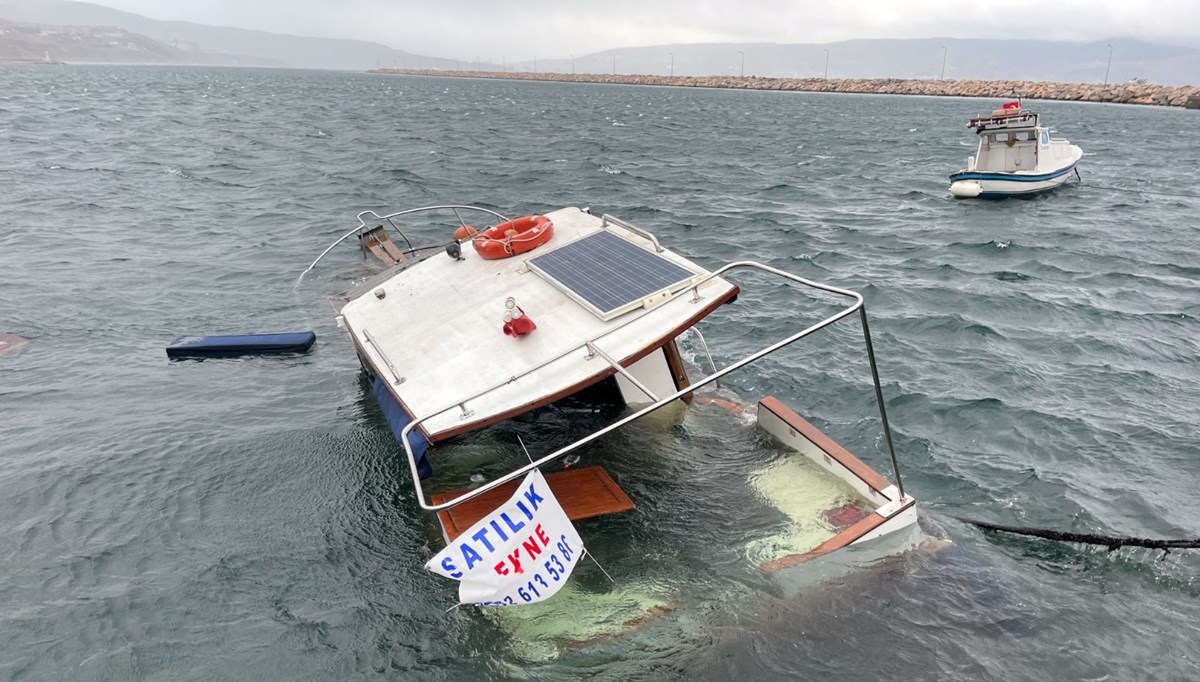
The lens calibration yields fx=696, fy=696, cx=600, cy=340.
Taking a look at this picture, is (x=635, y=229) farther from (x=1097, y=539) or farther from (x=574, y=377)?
(x=1097, y=539)

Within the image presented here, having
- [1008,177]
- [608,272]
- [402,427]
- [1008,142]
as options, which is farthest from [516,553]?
[1008,142]

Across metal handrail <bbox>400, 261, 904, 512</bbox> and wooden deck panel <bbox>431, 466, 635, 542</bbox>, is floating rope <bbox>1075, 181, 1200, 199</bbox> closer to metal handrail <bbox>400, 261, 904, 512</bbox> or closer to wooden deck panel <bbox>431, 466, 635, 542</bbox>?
metal handrail <bbox>400, 261, 904, 512</bbox>

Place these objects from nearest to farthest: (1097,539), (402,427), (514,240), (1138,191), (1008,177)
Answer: (1097,539) < (402,427) < (514,240) < (1008,177) < (1138,191)

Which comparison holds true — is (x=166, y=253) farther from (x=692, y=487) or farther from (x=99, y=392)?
(x=692, y=487)

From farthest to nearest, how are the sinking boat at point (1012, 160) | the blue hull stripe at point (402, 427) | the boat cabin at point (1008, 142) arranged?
1. the boat cabin at point (1008, 142)
2. the sinking boat at point (1012, 160)
3. the blue hull stripe at point (402, 427)

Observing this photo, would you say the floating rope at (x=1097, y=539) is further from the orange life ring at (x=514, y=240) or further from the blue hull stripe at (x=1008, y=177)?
the blue hull stripe at (x=1008, y=177)

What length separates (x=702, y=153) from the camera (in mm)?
56406

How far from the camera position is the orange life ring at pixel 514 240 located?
1363 centimetres

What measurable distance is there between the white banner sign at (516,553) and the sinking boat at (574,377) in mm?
201

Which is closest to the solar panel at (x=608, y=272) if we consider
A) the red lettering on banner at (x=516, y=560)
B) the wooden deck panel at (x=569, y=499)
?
the wooden deck panel at (x=569, y=499)

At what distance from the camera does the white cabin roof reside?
950cm

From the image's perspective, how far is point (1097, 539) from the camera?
9977mm

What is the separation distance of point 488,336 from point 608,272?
2.38 meters

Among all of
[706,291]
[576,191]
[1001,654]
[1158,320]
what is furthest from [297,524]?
[576,191]
